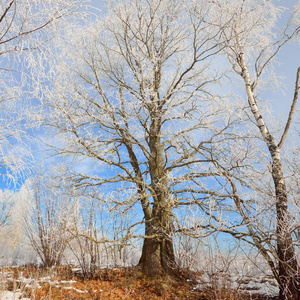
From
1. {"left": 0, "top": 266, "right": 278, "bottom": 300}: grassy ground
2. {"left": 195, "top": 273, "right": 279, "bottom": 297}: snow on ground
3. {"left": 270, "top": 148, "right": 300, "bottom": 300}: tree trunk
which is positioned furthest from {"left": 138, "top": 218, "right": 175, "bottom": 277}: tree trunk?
{"left": 270, "top": 148, "right": 300, "bottom": 300}: tree trunk

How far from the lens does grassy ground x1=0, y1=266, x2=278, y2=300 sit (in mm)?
5312

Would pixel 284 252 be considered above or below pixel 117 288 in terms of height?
above

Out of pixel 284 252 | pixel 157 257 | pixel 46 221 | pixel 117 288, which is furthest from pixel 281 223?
pixel 46 221

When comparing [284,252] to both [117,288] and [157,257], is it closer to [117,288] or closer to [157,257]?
[157,257]

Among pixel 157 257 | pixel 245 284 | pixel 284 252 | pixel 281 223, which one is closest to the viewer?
pixel 281 223

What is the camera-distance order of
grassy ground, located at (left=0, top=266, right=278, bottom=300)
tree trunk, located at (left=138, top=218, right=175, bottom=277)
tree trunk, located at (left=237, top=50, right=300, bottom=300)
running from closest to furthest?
1. tree trunk, located at (left=237, top=50, right=300, bottom=300)
2. grassy ground, located at (left=0, top=266, right=278, bottom=300)
3. tree trunk, located at (left=138, top=218, right=175, bottom=277)

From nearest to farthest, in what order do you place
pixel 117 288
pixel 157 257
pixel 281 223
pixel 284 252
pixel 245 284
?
1. pixel 281 223
2. pixel 284 252
3. pixel 117 288
4. pixel 157 257
5. pixel 245 284

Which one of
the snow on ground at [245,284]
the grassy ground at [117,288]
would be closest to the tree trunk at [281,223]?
the snow on ground at [245,284]

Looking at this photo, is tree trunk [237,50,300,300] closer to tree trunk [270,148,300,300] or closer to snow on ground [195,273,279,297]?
tree trunk [270,148,300,300]

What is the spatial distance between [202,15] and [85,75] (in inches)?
156

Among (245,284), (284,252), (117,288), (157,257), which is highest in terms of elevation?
(284,252)

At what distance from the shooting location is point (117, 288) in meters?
6.02

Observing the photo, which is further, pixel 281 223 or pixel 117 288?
pixel 117 288

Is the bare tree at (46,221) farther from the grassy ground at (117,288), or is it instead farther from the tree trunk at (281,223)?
the tree trunk at (281,223)
